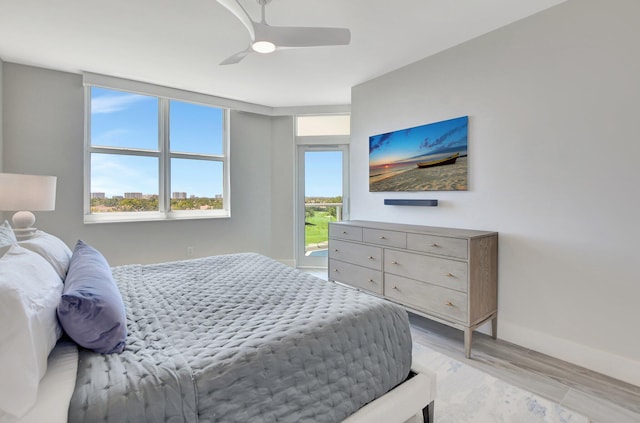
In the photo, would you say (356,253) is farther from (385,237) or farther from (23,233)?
(23,233)

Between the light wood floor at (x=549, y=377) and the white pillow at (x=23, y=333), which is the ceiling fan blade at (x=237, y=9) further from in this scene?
the light wood floor at (x=549, y=377)

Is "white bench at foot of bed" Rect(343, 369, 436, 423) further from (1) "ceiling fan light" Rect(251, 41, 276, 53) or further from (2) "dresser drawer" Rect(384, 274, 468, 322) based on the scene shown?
(1) "ceiling fan light" Rect(251, 41, 276, 53)

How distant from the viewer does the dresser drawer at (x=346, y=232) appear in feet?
10.0

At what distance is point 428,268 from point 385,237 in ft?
1.60

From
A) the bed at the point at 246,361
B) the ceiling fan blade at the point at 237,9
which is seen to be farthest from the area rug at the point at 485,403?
the ceiling fan blade at the point at 237,9

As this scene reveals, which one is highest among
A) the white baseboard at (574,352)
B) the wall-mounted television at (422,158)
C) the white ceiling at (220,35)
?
the white ceiling at (220,35)

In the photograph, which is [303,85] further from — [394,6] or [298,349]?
[298,349]

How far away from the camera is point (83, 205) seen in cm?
346

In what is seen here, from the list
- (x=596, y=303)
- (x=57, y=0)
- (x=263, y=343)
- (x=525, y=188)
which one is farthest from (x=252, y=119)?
(x=596, y=303)

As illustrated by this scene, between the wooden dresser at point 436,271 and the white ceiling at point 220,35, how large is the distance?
5.36 ft

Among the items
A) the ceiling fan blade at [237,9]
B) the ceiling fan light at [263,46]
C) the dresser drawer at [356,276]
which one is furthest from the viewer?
the dresser drawer at [356,276]

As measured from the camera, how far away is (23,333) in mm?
812

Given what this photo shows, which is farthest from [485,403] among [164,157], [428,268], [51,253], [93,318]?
[164,157]

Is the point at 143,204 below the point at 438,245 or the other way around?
the other way around
